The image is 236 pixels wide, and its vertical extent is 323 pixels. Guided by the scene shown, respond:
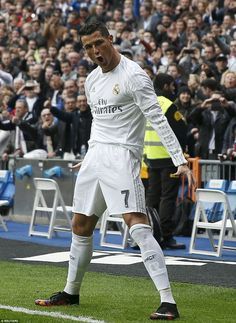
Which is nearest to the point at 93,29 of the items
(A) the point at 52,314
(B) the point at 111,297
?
(A) the point at 52,314

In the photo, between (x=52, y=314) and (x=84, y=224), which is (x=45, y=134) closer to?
(x=84, y=224)

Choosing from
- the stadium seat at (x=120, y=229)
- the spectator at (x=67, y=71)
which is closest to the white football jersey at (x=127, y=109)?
the stadium seat at (x=120, y=229)

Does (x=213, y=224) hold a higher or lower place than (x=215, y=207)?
lower

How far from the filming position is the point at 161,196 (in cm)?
1452

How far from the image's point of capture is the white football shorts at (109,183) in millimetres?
8234

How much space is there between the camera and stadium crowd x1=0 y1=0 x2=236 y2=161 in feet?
56.1

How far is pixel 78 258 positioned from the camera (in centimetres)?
865

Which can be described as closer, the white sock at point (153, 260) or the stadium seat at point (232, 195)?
the white sock at point (153, 260)

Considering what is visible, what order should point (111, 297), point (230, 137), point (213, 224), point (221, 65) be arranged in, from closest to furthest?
point (111, 297) → point (213, 224) → point (230, 137) → point (221, 65)

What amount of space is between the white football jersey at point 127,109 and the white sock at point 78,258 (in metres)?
0.81

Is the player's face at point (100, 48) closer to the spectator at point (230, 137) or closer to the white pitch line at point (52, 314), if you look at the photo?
the white pitch line at point (52, 314)

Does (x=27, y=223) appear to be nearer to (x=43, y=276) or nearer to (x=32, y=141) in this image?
(x=32, y=141)

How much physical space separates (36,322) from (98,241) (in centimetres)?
794

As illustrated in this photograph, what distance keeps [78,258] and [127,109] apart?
1309mm
